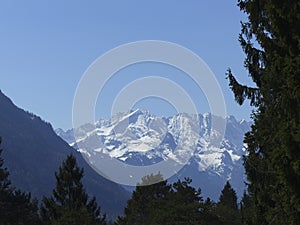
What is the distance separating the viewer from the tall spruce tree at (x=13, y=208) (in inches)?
2185

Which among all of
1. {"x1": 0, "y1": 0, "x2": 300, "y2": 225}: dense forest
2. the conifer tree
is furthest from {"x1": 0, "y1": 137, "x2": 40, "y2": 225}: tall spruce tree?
{"x1": 0, "y1": 0, "x2": 300, "y2": 225}: dense forest

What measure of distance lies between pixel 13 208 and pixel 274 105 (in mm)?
45060

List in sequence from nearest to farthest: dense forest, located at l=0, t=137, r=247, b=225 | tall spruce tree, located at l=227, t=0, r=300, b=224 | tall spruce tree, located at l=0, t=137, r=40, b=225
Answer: tall spruce tree, located at l=227, t=0, r=300, b=224 < dense forest, located at l=0, t=137, r=247, b=225 < tall spruce tree, located at l=0, t=137, r=40, b=225

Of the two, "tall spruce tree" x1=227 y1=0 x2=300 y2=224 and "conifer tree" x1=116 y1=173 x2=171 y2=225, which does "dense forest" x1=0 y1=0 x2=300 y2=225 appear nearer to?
"tall spruce tree" x1=227 y1=0 x2=300 y2=224

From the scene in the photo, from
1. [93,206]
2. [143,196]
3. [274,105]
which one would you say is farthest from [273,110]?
[143,196]

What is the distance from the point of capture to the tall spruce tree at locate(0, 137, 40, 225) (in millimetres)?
55500

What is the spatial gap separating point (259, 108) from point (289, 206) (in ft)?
19.4

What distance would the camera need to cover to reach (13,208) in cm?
5684

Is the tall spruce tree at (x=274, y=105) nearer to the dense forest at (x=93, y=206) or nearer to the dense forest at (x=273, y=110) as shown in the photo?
the dense forest at (x=273, y=110)

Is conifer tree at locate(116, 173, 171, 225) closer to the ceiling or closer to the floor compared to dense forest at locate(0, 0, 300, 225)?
closer to the ceiling

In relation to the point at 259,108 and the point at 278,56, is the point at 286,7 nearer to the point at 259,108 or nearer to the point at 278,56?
the point at 278,56

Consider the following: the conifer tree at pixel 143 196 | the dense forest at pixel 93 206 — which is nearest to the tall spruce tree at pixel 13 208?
the dense forest at pixel 93 206

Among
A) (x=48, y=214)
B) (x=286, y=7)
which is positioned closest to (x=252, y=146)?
(x=286, y=7)

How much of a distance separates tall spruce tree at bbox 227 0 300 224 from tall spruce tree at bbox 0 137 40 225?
39.5 meters
